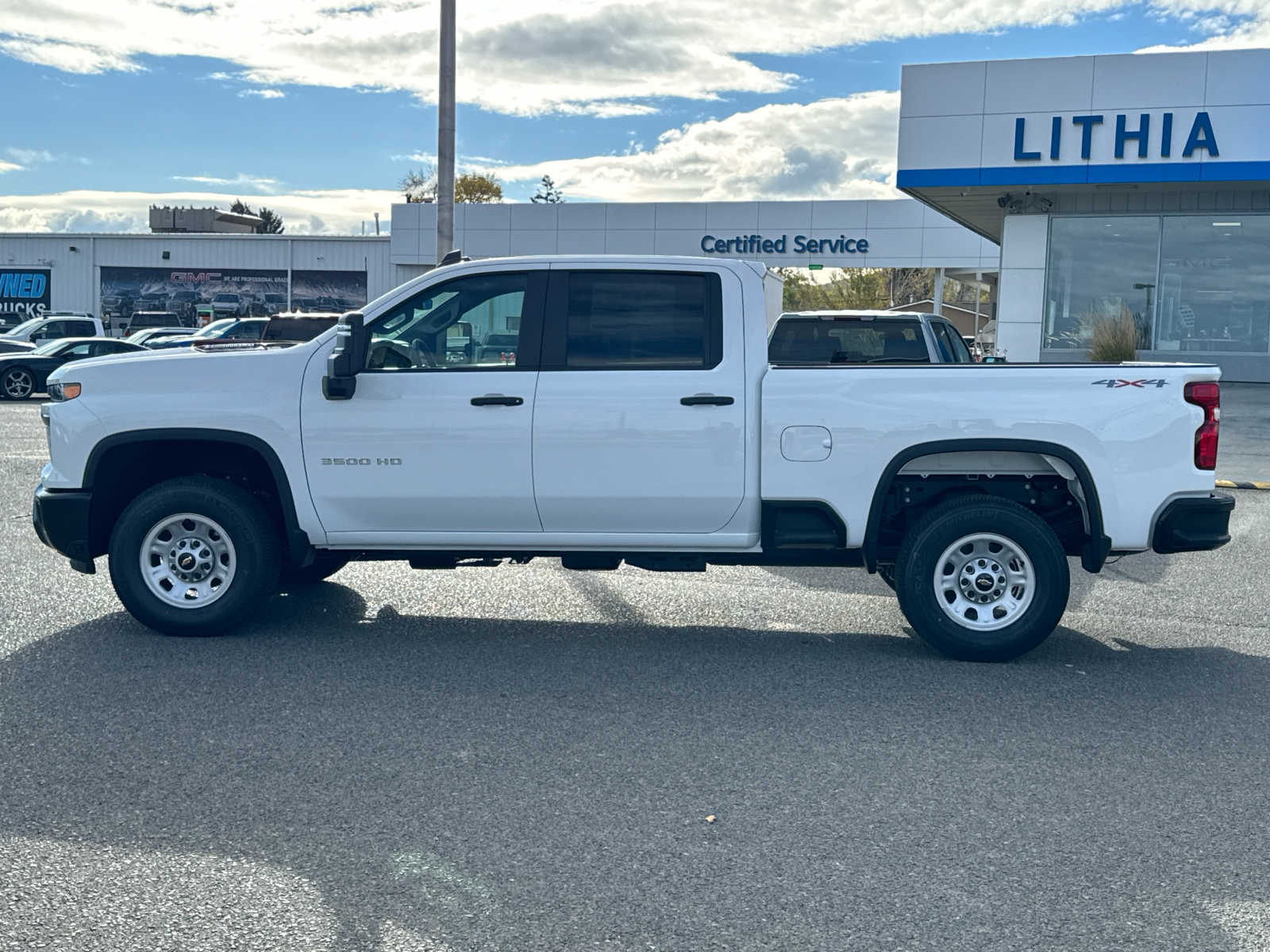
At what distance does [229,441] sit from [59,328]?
3005 centimetres

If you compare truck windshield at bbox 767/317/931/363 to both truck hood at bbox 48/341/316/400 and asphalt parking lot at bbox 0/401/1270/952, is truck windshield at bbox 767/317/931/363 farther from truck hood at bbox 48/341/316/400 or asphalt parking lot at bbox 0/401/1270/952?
truck hood at bbox 48/341/316/400

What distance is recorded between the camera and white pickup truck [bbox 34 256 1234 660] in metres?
6.88

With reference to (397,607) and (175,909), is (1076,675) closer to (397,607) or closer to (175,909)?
(397,607)

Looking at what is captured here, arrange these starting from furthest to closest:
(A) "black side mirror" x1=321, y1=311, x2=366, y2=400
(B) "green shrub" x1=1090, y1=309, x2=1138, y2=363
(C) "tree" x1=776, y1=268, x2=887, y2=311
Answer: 1. (C) "tree" x1=776, y1=268, x2=887, y2=311
2. (B) "green shrub" x1=1090, y1=309, x2=1138, y2=363
3. (A) "black side mirror" x1=321, y1=311, x2=366, y2=400

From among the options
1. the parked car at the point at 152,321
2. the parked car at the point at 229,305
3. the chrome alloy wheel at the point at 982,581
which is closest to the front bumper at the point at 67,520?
the chrome alloy wheel at the point at 982,581

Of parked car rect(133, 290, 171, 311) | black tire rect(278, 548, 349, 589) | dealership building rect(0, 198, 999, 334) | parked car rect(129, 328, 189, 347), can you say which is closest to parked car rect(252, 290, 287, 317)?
dealership building rect(0, 198, 999, 334)

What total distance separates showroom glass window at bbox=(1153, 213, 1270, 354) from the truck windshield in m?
16.9

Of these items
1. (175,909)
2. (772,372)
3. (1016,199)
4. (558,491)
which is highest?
(1016,199)

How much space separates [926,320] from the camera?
1170cm

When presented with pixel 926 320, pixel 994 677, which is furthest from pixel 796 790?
pixel 926 320

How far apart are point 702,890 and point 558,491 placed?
10.7 feet

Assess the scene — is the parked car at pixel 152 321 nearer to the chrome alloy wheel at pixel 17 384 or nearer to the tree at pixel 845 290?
the chrome alloy wheel at pixel 17 384

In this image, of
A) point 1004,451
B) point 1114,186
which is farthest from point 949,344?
point 1114,186

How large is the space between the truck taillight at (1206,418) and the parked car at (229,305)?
172ft
